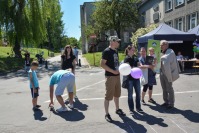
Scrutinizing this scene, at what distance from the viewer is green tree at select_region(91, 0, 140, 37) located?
135 feet

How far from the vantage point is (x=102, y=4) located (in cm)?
4194

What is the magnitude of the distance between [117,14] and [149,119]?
1410 inches

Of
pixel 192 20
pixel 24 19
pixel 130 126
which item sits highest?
pixel 24 19

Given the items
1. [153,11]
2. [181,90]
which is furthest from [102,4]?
[181,90]

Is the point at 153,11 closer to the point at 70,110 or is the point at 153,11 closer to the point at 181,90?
the point at 181,90

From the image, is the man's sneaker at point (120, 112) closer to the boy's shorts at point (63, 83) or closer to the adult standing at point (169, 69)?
the adult standing at point (169, 69)

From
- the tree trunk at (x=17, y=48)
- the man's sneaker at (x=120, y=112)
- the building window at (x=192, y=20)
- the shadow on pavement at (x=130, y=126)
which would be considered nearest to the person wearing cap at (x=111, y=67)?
the shadow on pavement at (x=130, y=126)

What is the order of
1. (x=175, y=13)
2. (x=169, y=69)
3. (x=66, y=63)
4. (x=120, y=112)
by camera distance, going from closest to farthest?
(x=120, y=112), (x=169, y=69), (x=66, y=63), (x=175, y=13)

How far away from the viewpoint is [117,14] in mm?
41594

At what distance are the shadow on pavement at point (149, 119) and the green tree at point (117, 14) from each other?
34.8 metres

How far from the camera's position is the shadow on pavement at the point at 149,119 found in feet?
21.3

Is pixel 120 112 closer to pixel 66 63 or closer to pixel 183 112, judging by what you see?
pixel 183 112

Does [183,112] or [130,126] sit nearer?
[130,126]

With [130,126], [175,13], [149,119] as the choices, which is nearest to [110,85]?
[130,126]
